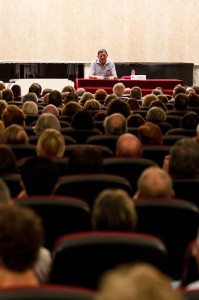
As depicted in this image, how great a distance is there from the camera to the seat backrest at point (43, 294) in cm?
201

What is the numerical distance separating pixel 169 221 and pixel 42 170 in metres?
0.93

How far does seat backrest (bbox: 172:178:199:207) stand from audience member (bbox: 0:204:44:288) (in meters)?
1.86

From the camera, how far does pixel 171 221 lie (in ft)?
11.3

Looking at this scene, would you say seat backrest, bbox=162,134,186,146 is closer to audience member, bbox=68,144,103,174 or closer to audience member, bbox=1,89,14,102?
audience member, bbox=68,144,103,174

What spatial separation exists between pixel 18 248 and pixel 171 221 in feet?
3.91

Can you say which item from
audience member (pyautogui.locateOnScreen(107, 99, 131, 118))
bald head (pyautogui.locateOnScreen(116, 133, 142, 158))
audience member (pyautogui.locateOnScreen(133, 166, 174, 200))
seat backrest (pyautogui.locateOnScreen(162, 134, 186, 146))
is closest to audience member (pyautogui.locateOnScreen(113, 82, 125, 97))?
audience member (pyautogui.locateOnScreen(107, 99, 131, 118))

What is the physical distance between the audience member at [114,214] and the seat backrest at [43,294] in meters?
0.97

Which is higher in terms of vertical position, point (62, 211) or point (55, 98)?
point (55, 98)

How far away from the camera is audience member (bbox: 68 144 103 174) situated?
450cm

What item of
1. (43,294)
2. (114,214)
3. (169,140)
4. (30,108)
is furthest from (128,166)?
(30,108)

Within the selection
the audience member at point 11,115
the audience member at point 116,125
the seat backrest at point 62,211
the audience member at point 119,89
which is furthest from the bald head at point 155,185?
the audience member at point 119,89

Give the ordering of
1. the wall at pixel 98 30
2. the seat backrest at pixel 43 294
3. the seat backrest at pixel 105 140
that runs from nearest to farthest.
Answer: the seat backrest at pixel 43 294
the seat backrest at pixel 105 140
the wall at pixel 98 30

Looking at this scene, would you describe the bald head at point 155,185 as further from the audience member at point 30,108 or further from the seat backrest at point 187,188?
the audience member at point 30,108

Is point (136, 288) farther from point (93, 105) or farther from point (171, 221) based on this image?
point (93, 105)
